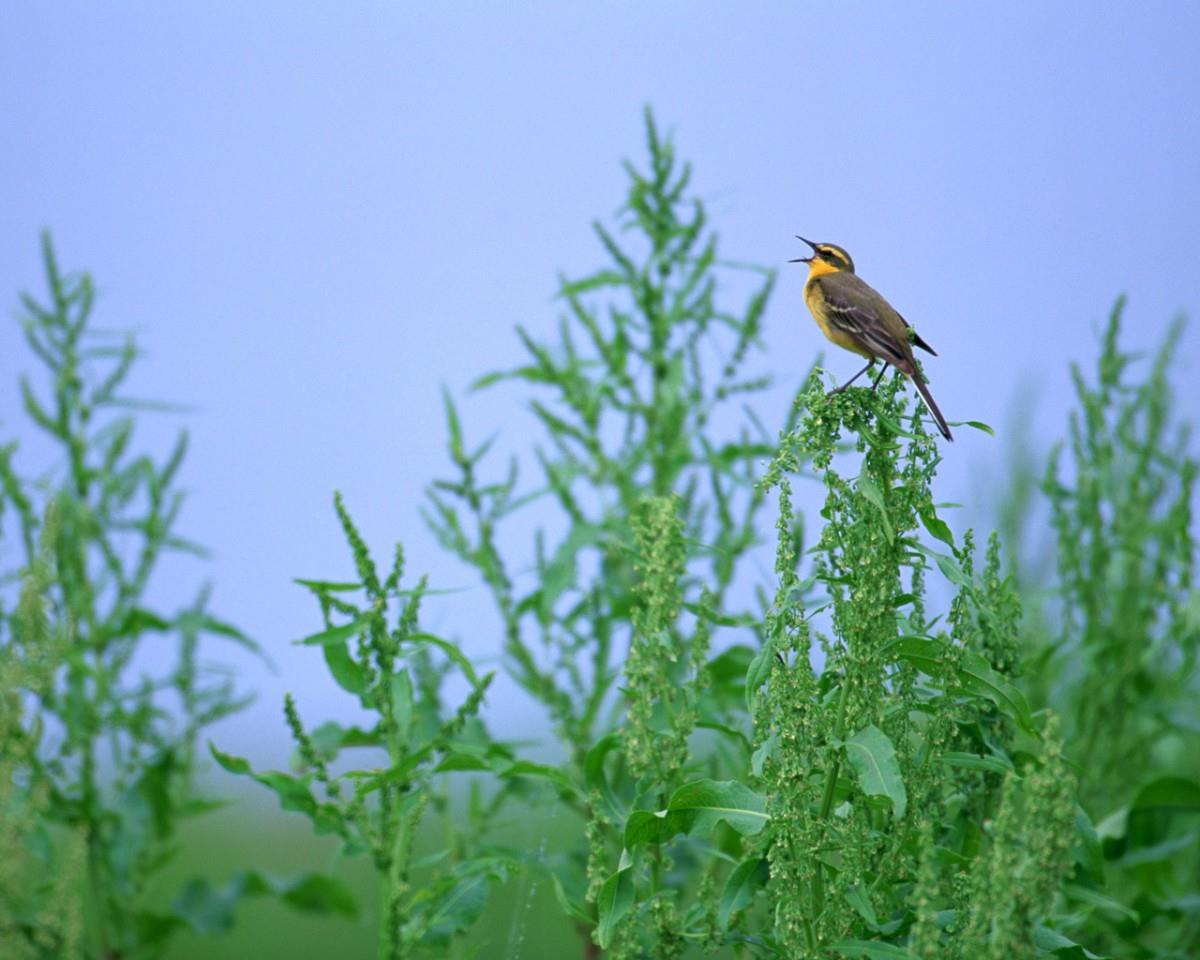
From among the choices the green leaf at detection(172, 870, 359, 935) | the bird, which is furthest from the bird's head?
the green leaf at detection(172, 870, 359, 935)

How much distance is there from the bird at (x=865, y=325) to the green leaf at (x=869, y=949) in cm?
78

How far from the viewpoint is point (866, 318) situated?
2604mm

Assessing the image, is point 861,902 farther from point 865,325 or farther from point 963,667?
point 865,325

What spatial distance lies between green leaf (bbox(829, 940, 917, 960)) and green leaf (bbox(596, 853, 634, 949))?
342mm

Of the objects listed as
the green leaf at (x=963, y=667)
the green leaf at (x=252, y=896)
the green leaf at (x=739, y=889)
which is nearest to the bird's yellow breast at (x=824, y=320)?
the green leaf at (x=963, y=667)

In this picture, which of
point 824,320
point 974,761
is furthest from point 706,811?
point 824,320

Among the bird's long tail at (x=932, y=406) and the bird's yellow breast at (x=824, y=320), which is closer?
the bird's long tail at (x=932, y=406)

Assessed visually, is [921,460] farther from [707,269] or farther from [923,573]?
[707,269]

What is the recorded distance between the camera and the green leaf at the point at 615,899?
2076mm

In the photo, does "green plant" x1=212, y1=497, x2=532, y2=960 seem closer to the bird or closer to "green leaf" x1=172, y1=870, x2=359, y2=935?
the bird

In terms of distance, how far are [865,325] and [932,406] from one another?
14.8 inches

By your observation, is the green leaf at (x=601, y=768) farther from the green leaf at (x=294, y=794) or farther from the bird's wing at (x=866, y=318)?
the bird's wing at (x=866, y=318)

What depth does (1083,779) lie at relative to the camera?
401 centimetres

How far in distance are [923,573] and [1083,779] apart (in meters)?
2.09
